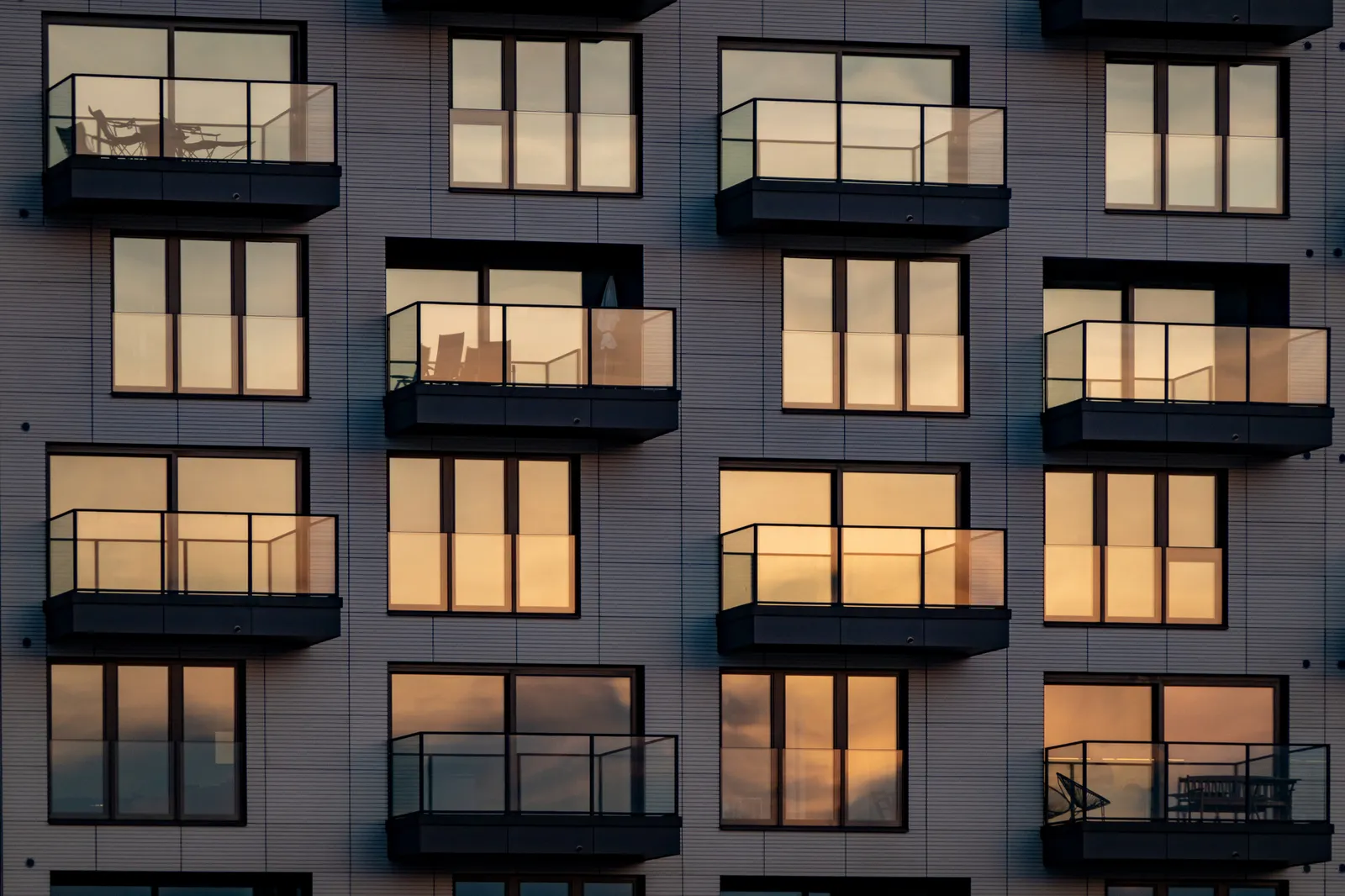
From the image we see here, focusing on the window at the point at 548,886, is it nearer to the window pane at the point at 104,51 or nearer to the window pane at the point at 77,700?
the window pane at the point at 77,700

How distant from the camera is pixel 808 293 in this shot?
35.8 m

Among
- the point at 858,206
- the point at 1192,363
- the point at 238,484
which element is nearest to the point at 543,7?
the point at 858,206

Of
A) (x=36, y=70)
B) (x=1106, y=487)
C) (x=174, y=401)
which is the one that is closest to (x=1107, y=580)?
(x=1106, y=487)

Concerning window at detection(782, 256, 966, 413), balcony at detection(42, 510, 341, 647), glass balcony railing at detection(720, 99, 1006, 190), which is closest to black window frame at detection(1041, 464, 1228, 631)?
window at detection(782, 256, 966, 413)

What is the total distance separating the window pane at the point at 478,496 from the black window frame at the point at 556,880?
399 centimetres

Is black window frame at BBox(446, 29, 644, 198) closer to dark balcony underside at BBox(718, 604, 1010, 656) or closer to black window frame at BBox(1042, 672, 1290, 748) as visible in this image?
dark balcony underside at BBox(718, 604, 1010, 656)

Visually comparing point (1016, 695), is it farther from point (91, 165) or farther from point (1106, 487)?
point (91, 165)

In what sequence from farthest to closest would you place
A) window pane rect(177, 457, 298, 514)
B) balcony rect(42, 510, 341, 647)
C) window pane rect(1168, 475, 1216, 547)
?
window pane rect(1168, 475, 1216, 547) < window pane rect(177, 457, 298, 514) < balcony rect(42, 510, 341, 647)

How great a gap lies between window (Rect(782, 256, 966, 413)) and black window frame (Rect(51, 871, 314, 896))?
7.99m

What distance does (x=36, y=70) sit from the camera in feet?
→ 112

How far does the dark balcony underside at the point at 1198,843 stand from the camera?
111 ft

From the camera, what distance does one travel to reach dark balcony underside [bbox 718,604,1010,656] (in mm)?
33969

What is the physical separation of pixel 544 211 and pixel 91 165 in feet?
17.3

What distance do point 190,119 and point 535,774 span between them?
8330 millimetres
